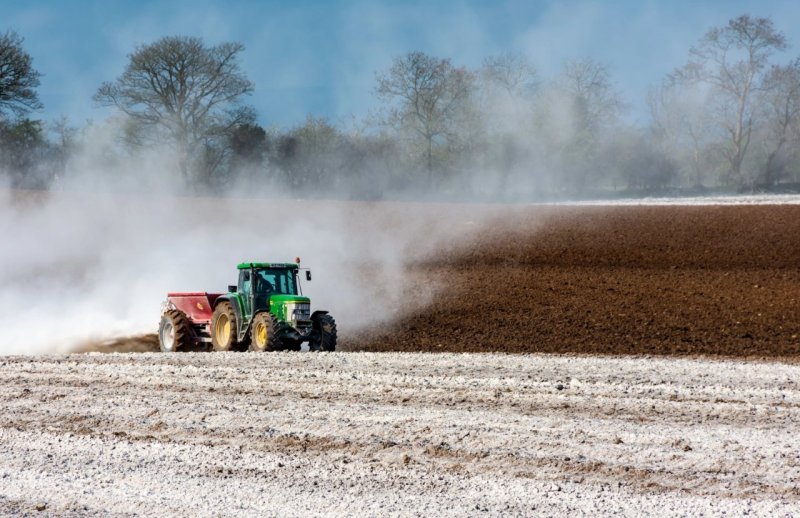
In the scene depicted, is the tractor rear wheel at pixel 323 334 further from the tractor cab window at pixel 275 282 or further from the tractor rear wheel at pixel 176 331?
the tractor rear wheel at pixel 176 331

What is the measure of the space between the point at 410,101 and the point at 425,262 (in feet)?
54.4

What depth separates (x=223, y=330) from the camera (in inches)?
772

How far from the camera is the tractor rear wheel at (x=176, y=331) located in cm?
2008

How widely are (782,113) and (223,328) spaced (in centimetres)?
4101

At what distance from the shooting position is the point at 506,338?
69.8 ft

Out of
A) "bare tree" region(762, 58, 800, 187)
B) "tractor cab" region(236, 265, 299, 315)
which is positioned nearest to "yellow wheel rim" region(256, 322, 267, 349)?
"tractor cab" region(236, 265, 299, 315)

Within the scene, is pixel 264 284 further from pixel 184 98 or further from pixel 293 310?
pixel 184 98

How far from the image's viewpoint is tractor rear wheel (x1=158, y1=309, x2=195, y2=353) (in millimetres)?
20078

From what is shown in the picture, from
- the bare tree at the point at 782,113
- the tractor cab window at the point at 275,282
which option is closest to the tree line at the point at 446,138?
the bare tree at the point at 782,113

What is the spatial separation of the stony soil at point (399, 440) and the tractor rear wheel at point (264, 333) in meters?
2.02

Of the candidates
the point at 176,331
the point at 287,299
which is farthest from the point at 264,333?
the point at 176,331

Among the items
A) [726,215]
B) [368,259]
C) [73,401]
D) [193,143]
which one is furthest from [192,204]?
[73,401]

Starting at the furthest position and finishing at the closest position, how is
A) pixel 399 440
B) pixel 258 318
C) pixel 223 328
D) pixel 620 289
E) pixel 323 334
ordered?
pixel 620 289
pixel 223 328
pixel 323 334
pixel 258 318
pixel 399 440

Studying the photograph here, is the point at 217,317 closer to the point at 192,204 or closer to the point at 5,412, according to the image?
the point at 5,412
